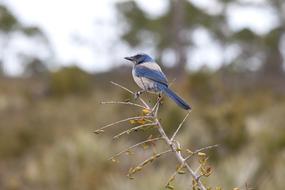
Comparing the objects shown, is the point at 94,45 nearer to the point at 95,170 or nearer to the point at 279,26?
the point at 279,26

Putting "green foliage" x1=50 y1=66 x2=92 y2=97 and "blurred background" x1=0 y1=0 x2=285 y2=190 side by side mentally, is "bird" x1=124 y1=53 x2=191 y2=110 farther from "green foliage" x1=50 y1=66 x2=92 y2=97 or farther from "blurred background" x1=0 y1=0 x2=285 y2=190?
"green foliage" x1=50 y1=66 x2=92 y2=97

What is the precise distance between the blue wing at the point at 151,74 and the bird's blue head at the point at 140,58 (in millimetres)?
66

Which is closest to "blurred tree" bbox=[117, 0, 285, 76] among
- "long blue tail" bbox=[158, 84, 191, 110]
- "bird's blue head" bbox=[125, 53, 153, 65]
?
"bird's blue head" bbox=[125, 53, 153, 65]

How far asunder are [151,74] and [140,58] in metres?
0.27

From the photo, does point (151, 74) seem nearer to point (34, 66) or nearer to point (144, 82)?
point (144, 82)

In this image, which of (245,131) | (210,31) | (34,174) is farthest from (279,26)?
(34,174)

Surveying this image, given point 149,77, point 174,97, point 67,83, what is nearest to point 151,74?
point 149,77

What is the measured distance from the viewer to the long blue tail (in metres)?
2.36

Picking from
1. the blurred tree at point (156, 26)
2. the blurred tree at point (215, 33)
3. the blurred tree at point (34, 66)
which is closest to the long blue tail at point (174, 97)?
the blurred tree at point (215, 33)

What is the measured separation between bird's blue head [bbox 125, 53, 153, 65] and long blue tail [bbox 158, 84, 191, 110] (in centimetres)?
16

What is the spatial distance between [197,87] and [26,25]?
25.0 m

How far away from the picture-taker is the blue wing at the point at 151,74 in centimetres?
267

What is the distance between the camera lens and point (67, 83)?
2531 centimetres

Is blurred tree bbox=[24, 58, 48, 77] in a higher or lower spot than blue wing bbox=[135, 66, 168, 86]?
higher
